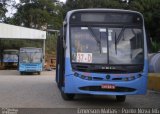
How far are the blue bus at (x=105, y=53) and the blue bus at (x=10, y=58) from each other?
4252cm

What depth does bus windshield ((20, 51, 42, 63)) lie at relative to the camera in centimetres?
4303

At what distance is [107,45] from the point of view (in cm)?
1405

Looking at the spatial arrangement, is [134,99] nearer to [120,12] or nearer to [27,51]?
[120,12]

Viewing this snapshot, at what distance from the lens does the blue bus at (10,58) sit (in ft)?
186

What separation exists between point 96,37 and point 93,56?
2.15 feet

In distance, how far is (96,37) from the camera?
14.2 meters

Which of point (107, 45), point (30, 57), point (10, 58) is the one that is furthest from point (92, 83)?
point (10, 58)

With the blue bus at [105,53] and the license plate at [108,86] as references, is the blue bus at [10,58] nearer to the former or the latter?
the blue bus at [105,53]

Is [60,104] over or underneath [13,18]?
underneath

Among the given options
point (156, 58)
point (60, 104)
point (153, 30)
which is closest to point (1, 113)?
point (60, 104)

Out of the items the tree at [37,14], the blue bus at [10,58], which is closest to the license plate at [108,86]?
the blue bus at [10,58]

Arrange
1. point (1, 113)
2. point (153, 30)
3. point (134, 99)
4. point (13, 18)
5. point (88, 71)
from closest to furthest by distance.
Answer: point (1, 113), point (88, 71), point (134, 99), point (153, 30), point (13, 18)

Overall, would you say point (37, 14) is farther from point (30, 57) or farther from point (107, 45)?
point (107, 45)

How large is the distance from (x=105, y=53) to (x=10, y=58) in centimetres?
4371
